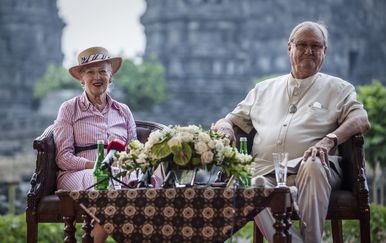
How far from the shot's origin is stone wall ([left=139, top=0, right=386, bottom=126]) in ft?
156

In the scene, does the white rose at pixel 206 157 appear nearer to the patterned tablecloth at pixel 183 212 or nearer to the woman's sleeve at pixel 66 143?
the patterned tablecloth at pixel 183 212

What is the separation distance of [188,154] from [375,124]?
12.7m

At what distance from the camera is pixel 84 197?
280 inches

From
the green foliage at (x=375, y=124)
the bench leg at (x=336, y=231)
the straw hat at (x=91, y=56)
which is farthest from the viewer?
the green foliage at (x=375, y=124)

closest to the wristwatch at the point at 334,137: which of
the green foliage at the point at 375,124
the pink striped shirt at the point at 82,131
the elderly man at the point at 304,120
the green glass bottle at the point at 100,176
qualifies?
the elderly man at the point at 304,120

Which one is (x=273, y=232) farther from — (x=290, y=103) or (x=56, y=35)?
(x=56, y=35)

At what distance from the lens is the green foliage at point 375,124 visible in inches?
749

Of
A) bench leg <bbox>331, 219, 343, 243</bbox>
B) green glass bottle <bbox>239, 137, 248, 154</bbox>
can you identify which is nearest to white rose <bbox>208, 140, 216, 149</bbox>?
green glass bottle <bbox>239, 137, 248, 154</bbox>

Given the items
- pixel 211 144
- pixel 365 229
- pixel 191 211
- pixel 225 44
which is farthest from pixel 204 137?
pixel 225 44

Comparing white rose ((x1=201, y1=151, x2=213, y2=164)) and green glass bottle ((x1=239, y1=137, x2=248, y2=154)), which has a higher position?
green glass bottle ((x1=239, y1=137, x2=248, y2=154))

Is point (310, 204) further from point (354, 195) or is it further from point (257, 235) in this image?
point (257, 235)

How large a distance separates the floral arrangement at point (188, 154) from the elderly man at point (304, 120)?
63 cm

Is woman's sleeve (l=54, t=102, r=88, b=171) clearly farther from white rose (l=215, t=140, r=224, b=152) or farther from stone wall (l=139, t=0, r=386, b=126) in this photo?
stone wall (l=139, t=0, r=386, b=126)

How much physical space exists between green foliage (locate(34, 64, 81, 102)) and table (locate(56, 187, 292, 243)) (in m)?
34.4
